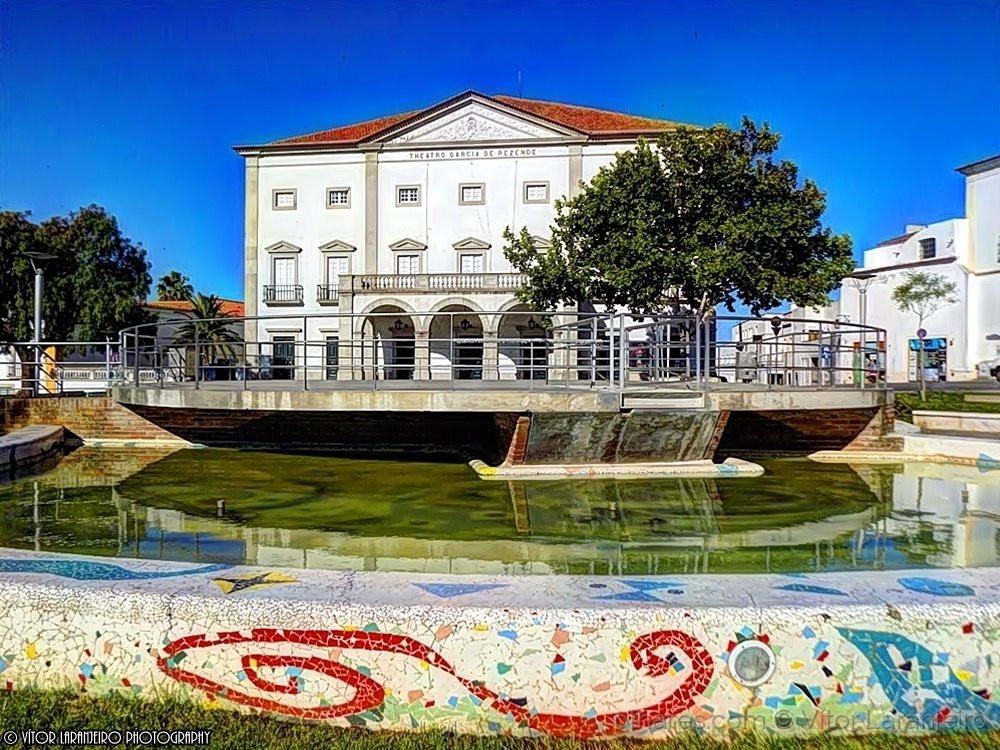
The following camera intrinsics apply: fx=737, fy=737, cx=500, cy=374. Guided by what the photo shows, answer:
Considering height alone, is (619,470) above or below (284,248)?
below

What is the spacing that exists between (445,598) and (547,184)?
29.7 metres

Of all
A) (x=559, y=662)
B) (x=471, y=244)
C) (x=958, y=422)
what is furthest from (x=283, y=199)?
(x=559, y=662)

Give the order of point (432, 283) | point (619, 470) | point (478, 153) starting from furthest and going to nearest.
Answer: point (478, 153) → point (432, 283) → point (619, 470)

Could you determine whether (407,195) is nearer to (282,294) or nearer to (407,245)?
(407,245)

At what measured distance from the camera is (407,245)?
32406 mm

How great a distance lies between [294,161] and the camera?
109 feet

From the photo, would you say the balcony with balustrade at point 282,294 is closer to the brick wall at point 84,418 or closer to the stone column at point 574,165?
the stone column at point 574,165

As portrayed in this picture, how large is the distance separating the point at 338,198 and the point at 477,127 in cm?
695

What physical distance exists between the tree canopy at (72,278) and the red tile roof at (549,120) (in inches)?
431

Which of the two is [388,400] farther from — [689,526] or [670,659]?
[670,659]

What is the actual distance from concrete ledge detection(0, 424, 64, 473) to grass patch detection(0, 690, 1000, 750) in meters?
9.30

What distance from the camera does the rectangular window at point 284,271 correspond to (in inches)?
1303

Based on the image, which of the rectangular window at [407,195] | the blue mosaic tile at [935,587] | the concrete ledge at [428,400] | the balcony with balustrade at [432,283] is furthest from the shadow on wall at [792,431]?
the rectangular window at [407,195]

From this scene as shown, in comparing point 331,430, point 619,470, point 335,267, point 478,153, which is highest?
point 478,153
